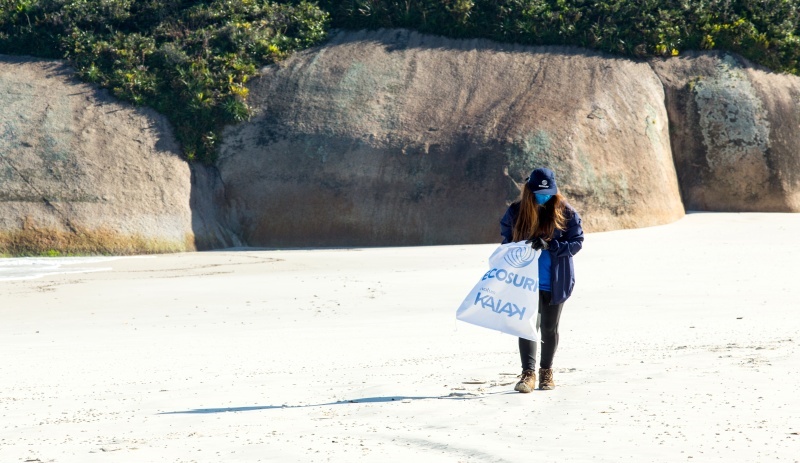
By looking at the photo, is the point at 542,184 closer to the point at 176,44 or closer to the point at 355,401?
the point at 355,401

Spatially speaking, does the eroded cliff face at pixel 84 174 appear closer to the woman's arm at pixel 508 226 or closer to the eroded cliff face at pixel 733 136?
the eroded cliff face at pixel 733 136

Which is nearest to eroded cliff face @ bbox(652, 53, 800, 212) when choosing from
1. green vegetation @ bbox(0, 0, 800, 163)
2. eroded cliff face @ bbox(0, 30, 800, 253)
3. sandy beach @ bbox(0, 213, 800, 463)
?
eroded cliff face @ bbox(0, 30, 800, 253)

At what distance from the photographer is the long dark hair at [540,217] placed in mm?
6746

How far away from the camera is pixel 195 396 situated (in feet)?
22.3

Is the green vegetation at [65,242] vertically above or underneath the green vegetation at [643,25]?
A: underneath

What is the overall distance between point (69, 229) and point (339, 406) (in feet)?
42.3

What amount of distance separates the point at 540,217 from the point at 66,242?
13.0 m

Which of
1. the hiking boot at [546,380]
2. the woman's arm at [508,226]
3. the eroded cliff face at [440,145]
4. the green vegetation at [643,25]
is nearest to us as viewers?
the hiking boot at [546,380]

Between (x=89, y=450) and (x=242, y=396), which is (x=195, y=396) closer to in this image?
(x=242, y=396)

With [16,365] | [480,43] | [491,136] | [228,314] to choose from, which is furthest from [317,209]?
[16,365]

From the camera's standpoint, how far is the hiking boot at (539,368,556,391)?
6.69 meters

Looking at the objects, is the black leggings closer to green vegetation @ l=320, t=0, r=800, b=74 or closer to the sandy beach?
the sandy beach

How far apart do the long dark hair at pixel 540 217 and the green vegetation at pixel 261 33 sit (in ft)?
45.1

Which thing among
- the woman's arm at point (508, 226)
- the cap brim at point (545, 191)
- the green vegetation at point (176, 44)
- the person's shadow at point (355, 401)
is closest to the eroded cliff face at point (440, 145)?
the green vegetation at point (176, 44)
